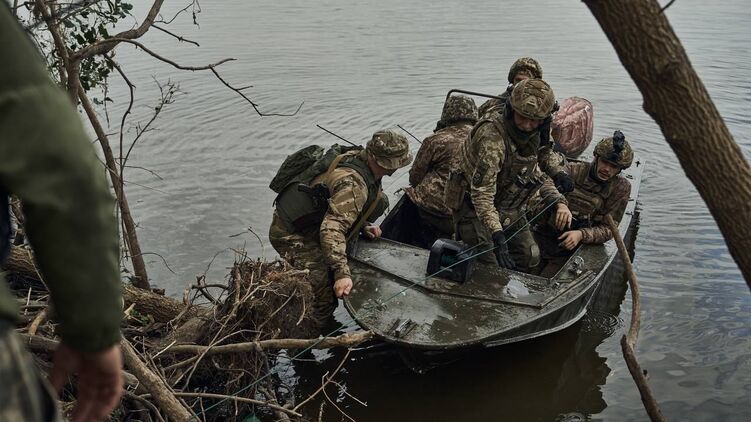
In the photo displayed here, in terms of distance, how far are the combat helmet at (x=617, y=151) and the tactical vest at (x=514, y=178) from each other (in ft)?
2.46

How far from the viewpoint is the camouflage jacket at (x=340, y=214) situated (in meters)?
6.19

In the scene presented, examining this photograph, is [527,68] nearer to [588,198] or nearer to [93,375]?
[588,198]

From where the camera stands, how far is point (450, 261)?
6.58m

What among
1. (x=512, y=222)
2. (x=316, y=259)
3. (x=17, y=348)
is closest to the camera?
(x=17, y=348)

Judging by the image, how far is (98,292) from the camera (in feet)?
5.32

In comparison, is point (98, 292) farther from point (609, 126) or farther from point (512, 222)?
point (609, 126)

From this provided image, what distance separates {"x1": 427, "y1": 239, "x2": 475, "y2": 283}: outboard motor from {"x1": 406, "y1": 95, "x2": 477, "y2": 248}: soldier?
5.05ft

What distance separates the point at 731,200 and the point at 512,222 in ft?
15.1

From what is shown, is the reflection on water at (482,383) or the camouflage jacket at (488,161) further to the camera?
the camouflage jacket at (488,161)

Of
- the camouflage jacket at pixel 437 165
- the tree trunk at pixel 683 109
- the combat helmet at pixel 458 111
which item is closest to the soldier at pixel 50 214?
the tree trunk at pixel 683 109

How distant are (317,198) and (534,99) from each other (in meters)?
2.14

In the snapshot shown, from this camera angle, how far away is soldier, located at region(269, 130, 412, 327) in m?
6.23

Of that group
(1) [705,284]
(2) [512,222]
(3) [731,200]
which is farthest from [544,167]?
(3) [731,200]

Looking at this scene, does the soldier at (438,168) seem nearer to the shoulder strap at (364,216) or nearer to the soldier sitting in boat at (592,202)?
the soldier sitting in boat at (592,202)
